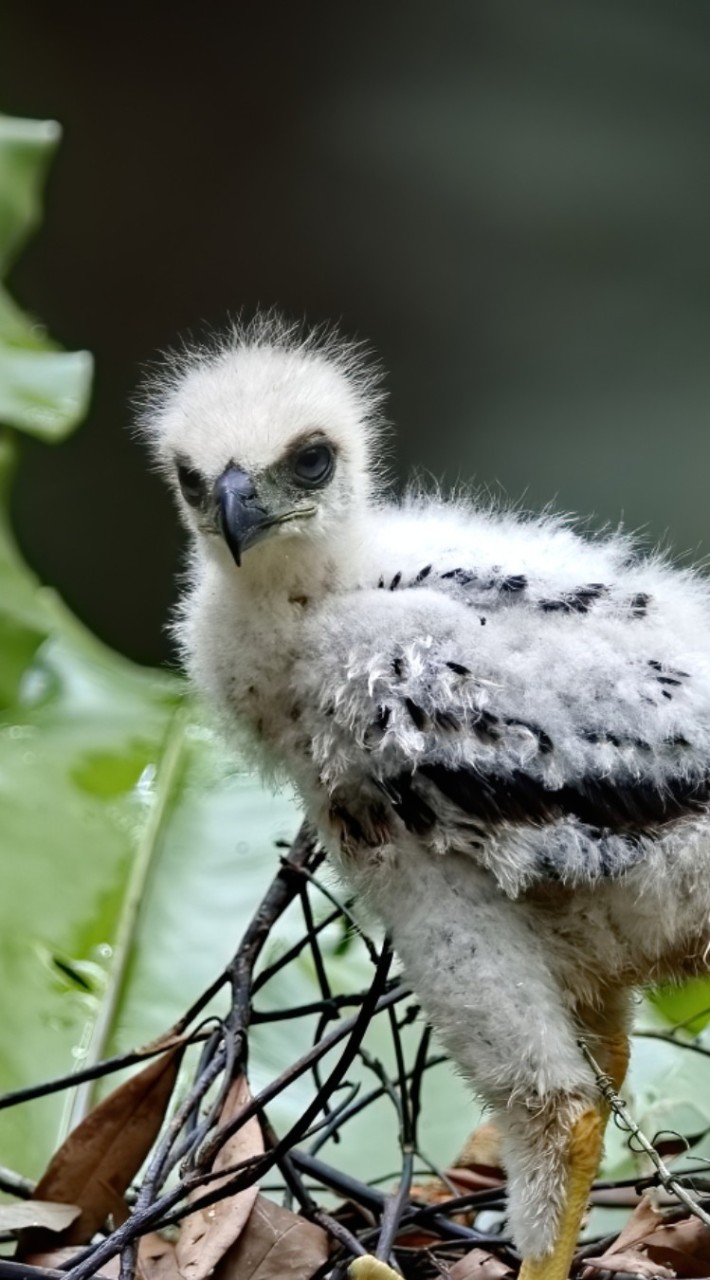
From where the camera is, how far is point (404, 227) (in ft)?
10.9

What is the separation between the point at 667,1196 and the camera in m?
1.21

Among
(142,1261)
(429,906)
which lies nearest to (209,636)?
(429,906)

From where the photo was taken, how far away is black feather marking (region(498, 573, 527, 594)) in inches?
42.7

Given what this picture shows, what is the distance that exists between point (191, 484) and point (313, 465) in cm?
10

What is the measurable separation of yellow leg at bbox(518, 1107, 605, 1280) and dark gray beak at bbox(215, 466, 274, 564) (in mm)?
473

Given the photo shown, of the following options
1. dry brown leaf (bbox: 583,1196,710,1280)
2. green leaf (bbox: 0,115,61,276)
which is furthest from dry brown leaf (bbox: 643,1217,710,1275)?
green leaf (bbox: 0,115,61,276)

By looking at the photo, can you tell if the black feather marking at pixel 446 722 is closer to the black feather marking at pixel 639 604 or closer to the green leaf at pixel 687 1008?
the black feather marking at pixel 639 604

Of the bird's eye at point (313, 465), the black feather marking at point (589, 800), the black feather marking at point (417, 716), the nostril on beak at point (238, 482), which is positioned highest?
the bird's eye at point (313, 465)

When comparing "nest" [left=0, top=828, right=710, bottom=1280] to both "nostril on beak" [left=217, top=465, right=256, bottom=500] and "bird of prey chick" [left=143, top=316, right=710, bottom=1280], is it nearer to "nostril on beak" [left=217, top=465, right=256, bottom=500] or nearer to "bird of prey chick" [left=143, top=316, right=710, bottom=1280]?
"bird of prey chick" [left=143, top=316, right=710, bottom=1280]

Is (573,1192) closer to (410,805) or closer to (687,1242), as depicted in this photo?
(687,1242)

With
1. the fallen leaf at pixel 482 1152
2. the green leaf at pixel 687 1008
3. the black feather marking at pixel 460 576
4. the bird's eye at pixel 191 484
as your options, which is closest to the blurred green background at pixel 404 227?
the green leaf at pixel 687 1008

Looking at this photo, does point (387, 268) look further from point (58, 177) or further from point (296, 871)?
point (296, 871)

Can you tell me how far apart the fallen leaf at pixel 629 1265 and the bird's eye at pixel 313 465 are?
62 centimetres

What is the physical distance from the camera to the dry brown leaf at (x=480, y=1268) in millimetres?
1109
